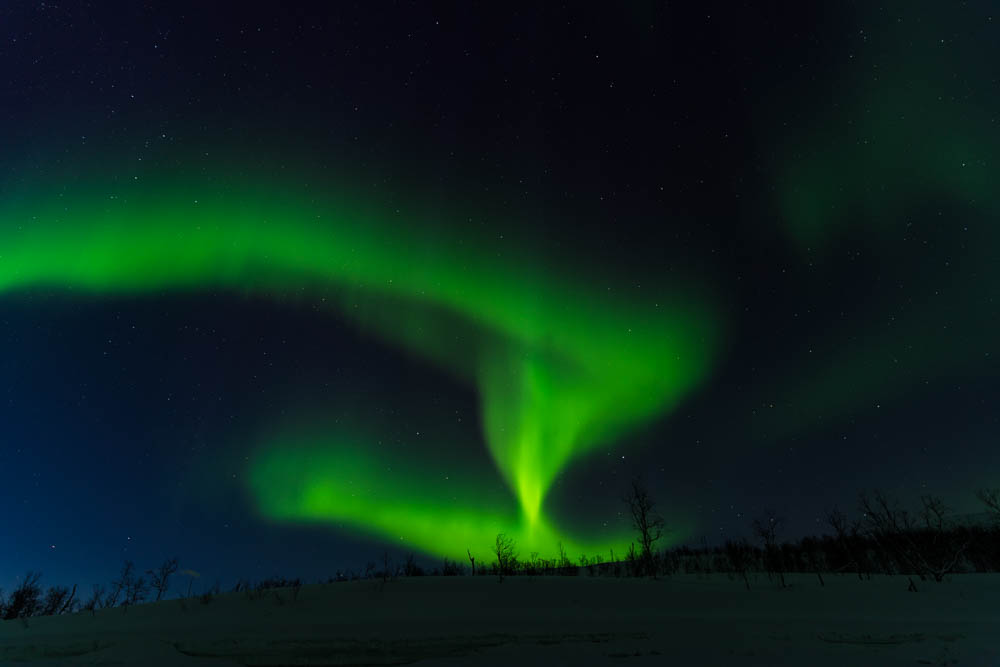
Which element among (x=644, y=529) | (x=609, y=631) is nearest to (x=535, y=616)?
(x=609, y=631)

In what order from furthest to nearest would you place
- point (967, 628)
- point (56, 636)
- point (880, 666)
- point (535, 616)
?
point (535, 616)
point (56, 636)
point (967, 628)
point (880, 666)

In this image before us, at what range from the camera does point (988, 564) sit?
59.3 meters

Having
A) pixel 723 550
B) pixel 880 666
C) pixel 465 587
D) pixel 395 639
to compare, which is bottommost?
pixel 880 666

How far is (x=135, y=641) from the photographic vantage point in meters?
14.6

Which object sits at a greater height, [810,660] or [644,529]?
[644,529]

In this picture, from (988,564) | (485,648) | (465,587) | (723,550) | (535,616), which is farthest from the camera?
(723,550)

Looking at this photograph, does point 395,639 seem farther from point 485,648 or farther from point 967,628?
point 967,628

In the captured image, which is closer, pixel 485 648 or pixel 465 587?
pixel 485 648

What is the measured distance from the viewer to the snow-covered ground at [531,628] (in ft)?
39.5

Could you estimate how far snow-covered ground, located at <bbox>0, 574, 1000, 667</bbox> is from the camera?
12.0 m

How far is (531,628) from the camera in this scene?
51.1 feet

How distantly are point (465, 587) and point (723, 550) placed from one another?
79.0m

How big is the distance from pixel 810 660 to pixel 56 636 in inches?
893

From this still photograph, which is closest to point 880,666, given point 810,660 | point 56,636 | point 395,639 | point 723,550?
point 810,660
